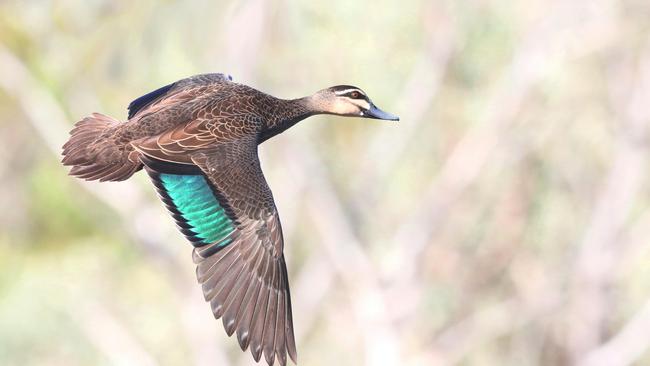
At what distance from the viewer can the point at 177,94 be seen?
28.6ft

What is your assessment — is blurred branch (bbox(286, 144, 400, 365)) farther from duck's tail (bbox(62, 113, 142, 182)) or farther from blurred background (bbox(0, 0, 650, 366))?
duck's tail (bbox(62, 113, 142, 182))

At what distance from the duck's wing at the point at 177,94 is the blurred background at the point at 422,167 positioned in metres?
13.9

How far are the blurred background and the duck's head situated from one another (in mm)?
13795

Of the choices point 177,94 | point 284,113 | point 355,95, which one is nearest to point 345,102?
point 355,95

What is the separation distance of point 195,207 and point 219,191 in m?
0.16

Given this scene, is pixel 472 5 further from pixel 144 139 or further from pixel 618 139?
pixel 144 139

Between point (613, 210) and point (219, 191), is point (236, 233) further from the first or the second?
point (613, 210)

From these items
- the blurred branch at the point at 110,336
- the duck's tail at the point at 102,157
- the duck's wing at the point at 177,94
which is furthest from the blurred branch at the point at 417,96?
the duck's tail at the point at 102,157

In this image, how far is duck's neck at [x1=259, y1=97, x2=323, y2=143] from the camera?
28.6ft

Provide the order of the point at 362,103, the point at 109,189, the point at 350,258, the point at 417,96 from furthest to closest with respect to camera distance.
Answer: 1. the point at 109,189
2. the point at 417,96
3. the point at 350,258
4. the point at 362,103

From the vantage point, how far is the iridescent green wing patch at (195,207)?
762 cm

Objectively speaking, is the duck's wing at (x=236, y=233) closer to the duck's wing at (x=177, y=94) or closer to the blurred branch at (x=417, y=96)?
the duck's wing at (x=177, y=94)

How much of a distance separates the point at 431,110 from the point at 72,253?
954cm

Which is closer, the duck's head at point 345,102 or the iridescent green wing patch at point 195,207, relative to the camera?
the iridescent green wing patch at point 195,207
